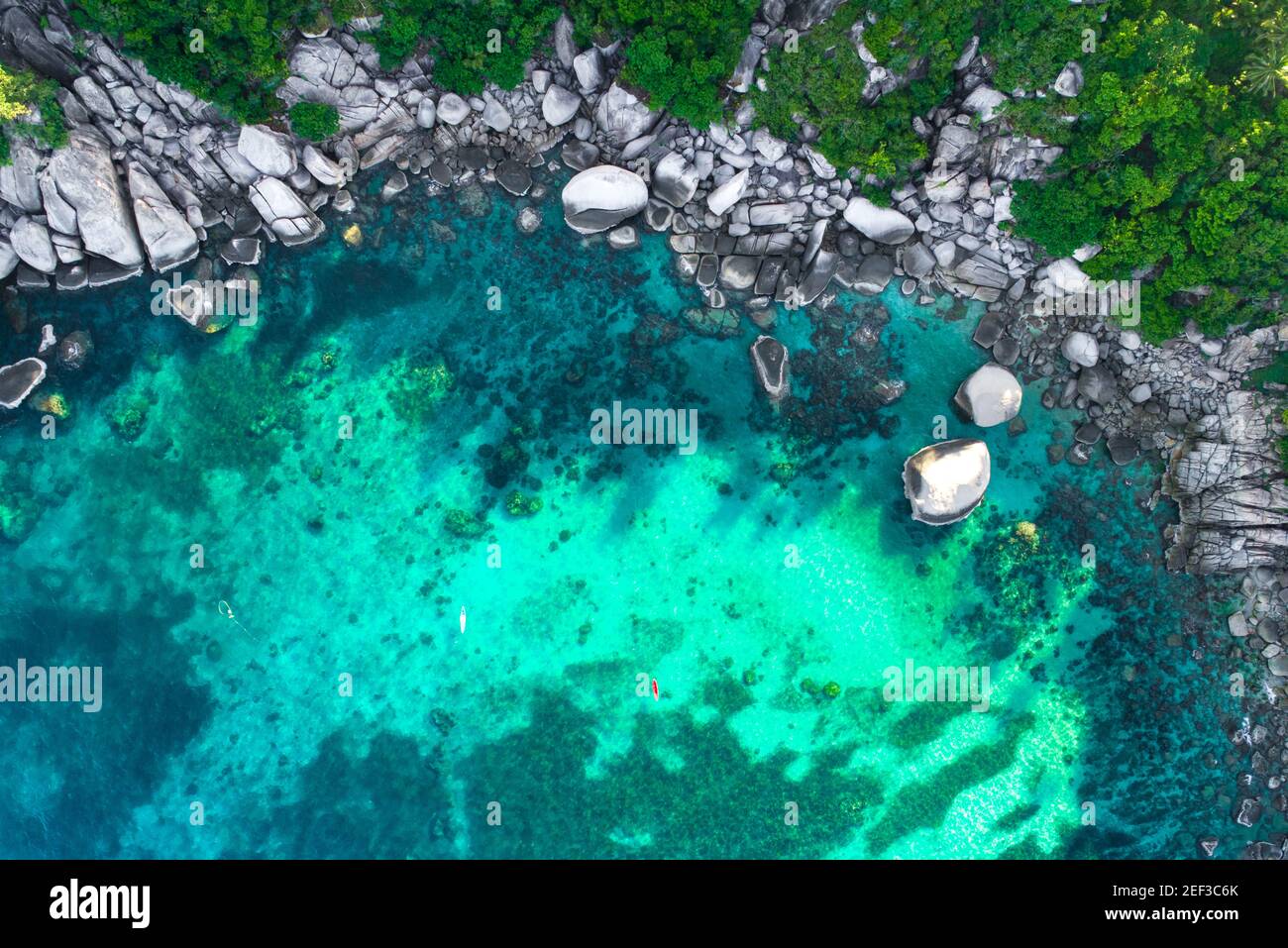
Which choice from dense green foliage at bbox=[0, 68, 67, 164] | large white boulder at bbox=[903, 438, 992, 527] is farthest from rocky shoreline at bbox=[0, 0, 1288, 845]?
dense green foliage at bbox=[0, 68, 67, 164]

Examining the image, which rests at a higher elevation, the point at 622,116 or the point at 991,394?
the point at 622,116

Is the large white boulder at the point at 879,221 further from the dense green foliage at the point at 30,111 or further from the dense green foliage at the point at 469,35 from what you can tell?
the dense green foliage at the point at 30,111

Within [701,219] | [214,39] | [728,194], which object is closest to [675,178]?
[701,219]

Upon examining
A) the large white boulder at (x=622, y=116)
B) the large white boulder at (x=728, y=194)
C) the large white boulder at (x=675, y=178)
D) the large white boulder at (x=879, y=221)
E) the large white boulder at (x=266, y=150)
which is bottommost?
the large white boulder at (x=879, y=221)

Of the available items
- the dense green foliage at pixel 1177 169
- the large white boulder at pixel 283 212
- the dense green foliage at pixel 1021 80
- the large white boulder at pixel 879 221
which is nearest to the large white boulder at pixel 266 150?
the large white boulder at pixel 283 212

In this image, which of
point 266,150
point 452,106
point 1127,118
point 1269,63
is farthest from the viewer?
point 452,106

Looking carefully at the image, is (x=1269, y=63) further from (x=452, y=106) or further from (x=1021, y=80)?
(x=452, y=106)

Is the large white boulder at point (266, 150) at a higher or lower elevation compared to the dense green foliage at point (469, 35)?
lower
